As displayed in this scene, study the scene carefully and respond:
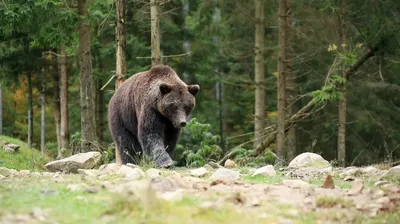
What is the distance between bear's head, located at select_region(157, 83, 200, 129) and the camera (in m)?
12.1

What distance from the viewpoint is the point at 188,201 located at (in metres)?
6.51

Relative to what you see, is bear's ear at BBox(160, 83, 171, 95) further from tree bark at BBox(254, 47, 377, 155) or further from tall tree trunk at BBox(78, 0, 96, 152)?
tree bark at BBox(254, 47, 377, 155)

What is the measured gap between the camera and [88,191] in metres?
7.07

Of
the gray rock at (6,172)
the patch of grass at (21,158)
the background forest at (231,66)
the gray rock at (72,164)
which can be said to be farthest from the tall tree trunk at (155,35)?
the gray rock at (6,172)

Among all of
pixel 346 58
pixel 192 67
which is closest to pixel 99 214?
pixel 346 58

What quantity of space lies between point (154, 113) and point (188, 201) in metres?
6.00

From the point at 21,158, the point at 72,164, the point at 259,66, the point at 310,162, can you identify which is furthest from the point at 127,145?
the point at 259,66

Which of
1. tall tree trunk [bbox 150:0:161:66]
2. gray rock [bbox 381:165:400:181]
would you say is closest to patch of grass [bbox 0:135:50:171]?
tall tree trunk [bbox 150:0:161:66]

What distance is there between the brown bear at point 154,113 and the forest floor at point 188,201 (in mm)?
3477

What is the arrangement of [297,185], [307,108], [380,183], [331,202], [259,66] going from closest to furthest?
[331,202], [297,185], [380,183], [307,108], [259,66]

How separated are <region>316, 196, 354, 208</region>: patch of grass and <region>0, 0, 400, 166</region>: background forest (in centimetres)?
738

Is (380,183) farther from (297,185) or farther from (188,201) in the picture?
(188,201)

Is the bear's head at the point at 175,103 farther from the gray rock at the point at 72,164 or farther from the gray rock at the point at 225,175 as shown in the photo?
the gray rock at the point at 225,175

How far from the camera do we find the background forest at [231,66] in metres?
17.2
